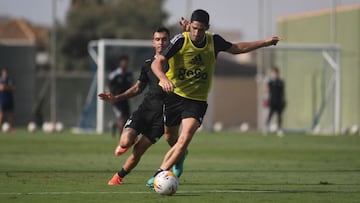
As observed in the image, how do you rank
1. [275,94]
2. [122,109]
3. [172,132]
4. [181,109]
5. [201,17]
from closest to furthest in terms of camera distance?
1. [201,17]
2. [181,109]
3. [172,132]
4. [122,109]
5. [275,94]

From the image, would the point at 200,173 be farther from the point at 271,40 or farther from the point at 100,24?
the point at 100,24

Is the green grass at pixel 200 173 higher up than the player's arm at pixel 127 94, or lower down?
lower down

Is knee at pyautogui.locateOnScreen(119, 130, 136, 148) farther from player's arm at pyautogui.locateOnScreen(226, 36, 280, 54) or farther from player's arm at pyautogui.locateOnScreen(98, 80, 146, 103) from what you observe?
player's arm at pyautogui.locateOnScreen(226, 36, 280, 54)

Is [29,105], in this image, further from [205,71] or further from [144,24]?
[144,24]

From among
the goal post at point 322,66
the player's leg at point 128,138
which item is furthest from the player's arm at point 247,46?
the goal post at point 322,66

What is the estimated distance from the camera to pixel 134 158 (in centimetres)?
1400

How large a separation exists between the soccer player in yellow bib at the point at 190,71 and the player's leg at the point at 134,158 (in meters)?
1.17

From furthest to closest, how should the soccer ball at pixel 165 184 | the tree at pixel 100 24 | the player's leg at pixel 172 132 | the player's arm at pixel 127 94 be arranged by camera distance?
the tree at pixel 100 24
the player's arm at pixel 127 94
the player's leg at pixel 172 132
the soccer ball at pixel 165 184

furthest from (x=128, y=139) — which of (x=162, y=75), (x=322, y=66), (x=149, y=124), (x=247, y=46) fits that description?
(x=322, y=66)

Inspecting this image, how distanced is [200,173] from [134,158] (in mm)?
2900

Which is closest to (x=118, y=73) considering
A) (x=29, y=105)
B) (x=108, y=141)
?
(x=108, y=141)

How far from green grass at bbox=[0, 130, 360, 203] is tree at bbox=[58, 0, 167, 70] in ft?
180

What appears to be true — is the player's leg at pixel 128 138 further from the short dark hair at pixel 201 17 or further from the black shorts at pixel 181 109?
the short dark hair at pixel 201 17

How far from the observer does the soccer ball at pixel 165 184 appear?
1210 cm
